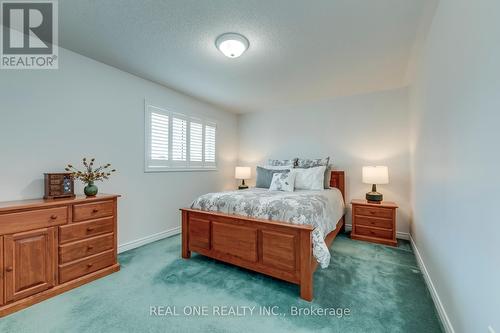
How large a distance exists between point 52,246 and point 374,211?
3.84m

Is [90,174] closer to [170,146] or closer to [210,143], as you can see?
[170,146]

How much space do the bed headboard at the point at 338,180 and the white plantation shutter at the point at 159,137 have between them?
2.88 m

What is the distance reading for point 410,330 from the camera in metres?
1.48

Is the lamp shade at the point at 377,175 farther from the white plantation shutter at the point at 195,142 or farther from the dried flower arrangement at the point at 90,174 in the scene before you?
the dried flower arrangement at the point at 90,174

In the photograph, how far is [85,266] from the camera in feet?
6.88

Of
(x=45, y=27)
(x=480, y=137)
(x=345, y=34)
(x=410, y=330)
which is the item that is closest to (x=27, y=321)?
(x=45, y=27)

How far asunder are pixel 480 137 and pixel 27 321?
310 cm

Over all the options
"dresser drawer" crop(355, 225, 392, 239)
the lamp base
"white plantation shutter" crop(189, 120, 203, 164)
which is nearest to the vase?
"white plantation shutter" crop(189, 120, 203, 164)

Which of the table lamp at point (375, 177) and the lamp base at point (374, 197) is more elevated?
the table lamp at point (375, 177)

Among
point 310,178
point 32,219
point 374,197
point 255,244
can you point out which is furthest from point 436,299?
point 32,219

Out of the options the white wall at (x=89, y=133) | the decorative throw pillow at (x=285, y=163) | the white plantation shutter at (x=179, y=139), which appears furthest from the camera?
the decorative throw pillow at (x=285, y=163)

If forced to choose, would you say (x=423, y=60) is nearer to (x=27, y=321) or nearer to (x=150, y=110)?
(x=150, y=110)

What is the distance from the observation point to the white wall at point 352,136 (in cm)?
345

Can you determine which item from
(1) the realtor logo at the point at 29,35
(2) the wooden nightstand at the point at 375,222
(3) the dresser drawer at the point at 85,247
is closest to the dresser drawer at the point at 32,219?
(3) the dresser drawer at the point at 85,247
